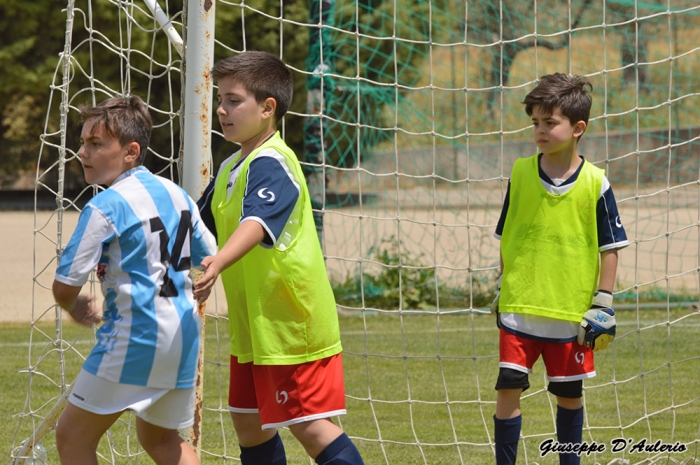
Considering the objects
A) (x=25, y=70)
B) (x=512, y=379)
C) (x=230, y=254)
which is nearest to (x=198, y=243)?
(x=230, y=254)

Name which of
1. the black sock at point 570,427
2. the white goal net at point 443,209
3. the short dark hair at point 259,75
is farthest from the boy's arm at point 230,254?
the black sock at point 570,427

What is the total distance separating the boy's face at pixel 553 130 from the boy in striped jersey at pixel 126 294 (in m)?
1.50

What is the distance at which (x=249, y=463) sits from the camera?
3018 mm

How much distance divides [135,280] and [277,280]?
0.48 meters

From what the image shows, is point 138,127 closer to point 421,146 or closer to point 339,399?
point 339,399

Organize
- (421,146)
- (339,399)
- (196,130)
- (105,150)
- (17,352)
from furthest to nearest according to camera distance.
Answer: (421,146), (17,352), (196,130), (339,399), (105,150)

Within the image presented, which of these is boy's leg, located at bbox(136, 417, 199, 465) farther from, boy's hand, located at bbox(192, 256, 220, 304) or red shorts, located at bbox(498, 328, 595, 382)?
red shorts, located at bbox(498, 328, 595, 382)

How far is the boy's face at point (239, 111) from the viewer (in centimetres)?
284

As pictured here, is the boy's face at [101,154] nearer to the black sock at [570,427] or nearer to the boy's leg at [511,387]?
the boy's leg at [511,387]

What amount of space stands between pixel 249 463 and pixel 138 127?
1190mm

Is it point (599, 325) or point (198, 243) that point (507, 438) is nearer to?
point (599, 325)

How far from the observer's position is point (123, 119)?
263cm

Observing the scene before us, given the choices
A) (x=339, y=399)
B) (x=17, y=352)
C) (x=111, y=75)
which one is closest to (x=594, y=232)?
(x=339, y=399)

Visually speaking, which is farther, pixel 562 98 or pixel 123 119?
pixel 562 98
